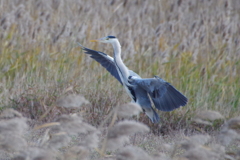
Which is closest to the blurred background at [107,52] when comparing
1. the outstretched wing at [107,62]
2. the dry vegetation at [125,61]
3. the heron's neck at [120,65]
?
the dry vegetation at [125,61]

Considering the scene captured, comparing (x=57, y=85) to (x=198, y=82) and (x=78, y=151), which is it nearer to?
(x=198, y=82)

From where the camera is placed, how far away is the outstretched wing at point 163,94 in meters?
4.29

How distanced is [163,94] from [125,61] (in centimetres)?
185

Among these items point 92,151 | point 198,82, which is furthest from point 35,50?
point 92,151

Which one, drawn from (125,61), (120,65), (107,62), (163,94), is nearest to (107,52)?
(125,61)

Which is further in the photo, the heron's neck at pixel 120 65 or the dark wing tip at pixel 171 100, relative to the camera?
the heron's neck at pixel 120 65

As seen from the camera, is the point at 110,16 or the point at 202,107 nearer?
the point at 202,107

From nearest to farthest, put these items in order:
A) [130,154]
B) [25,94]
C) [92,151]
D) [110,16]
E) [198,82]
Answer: [130,154], [92,151], [25,94], [198,82], [110,16]

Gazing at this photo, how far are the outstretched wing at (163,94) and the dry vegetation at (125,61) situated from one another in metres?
0.30

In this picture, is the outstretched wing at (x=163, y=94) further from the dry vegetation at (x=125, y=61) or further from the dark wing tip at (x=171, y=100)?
the dry vegetation at (x=125, y=61)

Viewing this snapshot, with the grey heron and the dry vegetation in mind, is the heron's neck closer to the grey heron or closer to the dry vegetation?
the grey heron

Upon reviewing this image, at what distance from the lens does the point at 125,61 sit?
242 inches

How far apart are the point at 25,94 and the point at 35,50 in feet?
4.80

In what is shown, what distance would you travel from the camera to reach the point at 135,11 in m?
8.33
